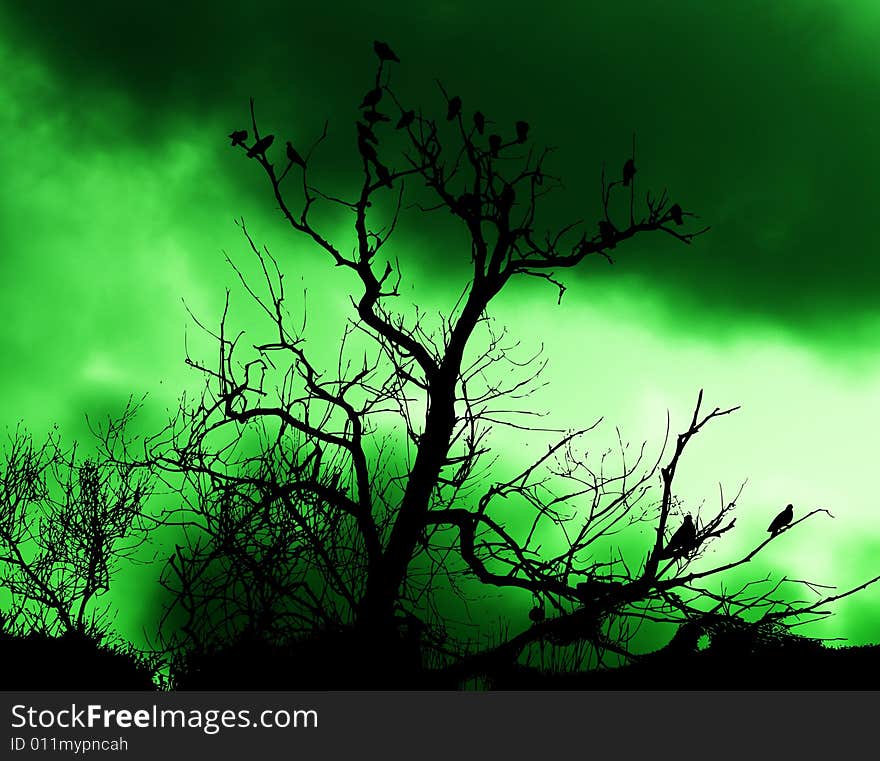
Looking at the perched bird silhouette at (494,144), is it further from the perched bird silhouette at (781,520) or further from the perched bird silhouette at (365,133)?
the perched bird silhouette at (781,520)

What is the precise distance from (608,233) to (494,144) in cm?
178

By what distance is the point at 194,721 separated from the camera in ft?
28.4

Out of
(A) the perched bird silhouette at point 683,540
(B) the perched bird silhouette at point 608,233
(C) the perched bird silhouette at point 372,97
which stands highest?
(C) the perched bird silhouette at point 372,97

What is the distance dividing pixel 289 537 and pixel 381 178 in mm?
4257

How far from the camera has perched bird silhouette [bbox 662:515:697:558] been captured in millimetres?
8312

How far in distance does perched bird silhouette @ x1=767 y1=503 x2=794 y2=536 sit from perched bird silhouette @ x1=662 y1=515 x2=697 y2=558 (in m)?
0.75

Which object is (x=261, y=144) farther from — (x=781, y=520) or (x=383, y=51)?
(x=781, y=520)

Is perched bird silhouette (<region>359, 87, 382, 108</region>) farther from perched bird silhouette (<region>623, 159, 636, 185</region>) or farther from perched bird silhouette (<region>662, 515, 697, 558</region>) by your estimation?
perched bird silhouette (<region>662, 515, 697, 558</region>)

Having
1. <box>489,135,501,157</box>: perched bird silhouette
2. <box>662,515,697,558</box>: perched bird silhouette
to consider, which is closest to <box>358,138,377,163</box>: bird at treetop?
<box>489,135,501,157</box>: perched bird silhouette

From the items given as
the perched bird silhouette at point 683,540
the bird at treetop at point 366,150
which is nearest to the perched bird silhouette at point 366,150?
the bird at treetop at point 366,150

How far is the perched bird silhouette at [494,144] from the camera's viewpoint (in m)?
8.98

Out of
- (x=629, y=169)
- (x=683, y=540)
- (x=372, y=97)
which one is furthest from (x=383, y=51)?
(x=683, y=540)

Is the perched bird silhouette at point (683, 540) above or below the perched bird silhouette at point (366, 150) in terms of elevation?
below

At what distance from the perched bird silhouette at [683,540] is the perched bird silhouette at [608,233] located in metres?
3.42
